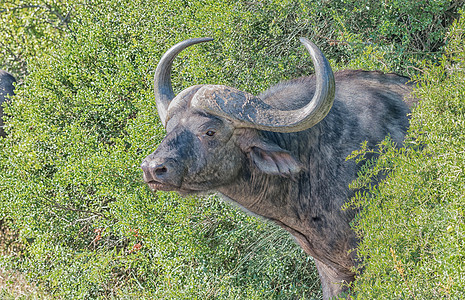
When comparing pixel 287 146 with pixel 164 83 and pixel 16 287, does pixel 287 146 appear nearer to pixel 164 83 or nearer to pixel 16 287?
pixel 164 83

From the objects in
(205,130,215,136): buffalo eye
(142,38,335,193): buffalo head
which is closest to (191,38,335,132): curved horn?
(142,38,335,193): buffalo head

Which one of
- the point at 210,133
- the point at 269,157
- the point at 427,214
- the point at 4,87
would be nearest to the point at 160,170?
the point at 210,133

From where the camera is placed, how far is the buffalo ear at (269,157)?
11.8 ft

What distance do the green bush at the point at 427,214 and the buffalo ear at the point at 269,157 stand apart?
68 cm

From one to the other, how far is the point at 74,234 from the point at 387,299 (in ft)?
15.7

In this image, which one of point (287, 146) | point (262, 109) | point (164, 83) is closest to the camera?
point (262, 109)

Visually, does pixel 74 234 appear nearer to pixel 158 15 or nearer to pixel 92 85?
pixel 92 85

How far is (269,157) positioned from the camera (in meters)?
3.64

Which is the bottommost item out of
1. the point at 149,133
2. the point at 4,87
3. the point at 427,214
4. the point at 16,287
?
the point at 16,287

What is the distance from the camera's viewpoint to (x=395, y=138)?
153 inches

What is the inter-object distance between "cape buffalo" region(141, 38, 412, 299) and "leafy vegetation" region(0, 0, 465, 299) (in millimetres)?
973

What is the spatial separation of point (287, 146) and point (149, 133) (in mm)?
2286

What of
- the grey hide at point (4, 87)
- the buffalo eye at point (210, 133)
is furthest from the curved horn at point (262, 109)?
the grey hide at point (4, 87)

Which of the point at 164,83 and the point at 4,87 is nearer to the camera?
the point at 164,83
